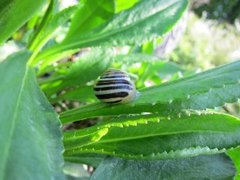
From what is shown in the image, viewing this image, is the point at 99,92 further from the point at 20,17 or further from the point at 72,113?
the point at 20,17

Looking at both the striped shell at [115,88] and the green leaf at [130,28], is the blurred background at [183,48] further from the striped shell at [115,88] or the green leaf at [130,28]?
the striped shell at [115,88]

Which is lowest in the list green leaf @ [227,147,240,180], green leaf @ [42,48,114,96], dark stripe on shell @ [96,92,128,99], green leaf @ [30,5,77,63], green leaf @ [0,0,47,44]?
green leaf @ [227,147,240,180]

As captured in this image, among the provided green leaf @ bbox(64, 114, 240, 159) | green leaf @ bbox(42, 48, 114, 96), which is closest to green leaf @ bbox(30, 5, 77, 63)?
green leaf @ bbox(42, 48, 114, 96)

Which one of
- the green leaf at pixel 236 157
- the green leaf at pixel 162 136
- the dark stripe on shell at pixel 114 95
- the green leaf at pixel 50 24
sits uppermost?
the green leaf at pixel 50 24

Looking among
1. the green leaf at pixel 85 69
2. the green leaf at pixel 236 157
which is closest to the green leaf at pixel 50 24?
the green leaf at pixel 85 69

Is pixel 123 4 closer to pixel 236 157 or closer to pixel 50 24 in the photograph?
pixel 50 24

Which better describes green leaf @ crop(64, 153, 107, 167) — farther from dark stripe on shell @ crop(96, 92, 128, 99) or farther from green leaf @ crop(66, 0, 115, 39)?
green leaf @ crop(66, 0, 115, 39)
